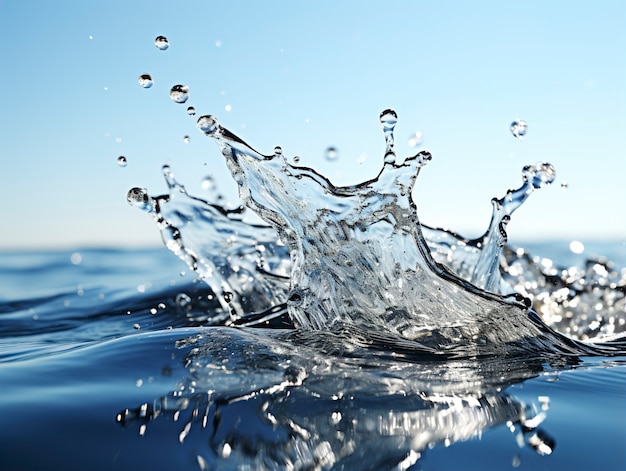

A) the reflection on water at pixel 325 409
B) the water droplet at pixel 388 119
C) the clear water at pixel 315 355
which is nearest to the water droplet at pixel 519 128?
the clear water at pixel 315 355

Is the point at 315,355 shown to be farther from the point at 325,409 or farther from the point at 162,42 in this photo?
the point at 162,42

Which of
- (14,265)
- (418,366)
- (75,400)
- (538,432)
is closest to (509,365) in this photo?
(418,366)

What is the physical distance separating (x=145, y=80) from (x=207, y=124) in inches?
26.4

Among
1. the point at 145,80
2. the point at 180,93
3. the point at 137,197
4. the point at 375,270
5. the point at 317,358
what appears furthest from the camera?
the point at 137,197

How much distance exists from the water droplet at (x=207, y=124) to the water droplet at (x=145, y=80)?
0.62 metres

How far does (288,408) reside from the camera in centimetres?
155

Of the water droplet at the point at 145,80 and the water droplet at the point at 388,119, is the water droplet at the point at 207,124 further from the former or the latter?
the water droplet at the point at 388,119

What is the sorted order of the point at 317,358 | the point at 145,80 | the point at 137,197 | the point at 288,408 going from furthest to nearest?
the point at 137,197 < the point at 145,80 < the point at 317,358 < the point at 288,408

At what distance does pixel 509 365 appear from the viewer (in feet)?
7.11

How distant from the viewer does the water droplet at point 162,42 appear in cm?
330

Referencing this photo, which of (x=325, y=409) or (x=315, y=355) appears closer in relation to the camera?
(x=325, y=409)

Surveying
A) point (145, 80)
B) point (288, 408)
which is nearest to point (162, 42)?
point (145, 80)

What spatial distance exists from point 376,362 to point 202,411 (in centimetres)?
68

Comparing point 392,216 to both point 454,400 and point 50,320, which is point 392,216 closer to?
point 454,400
